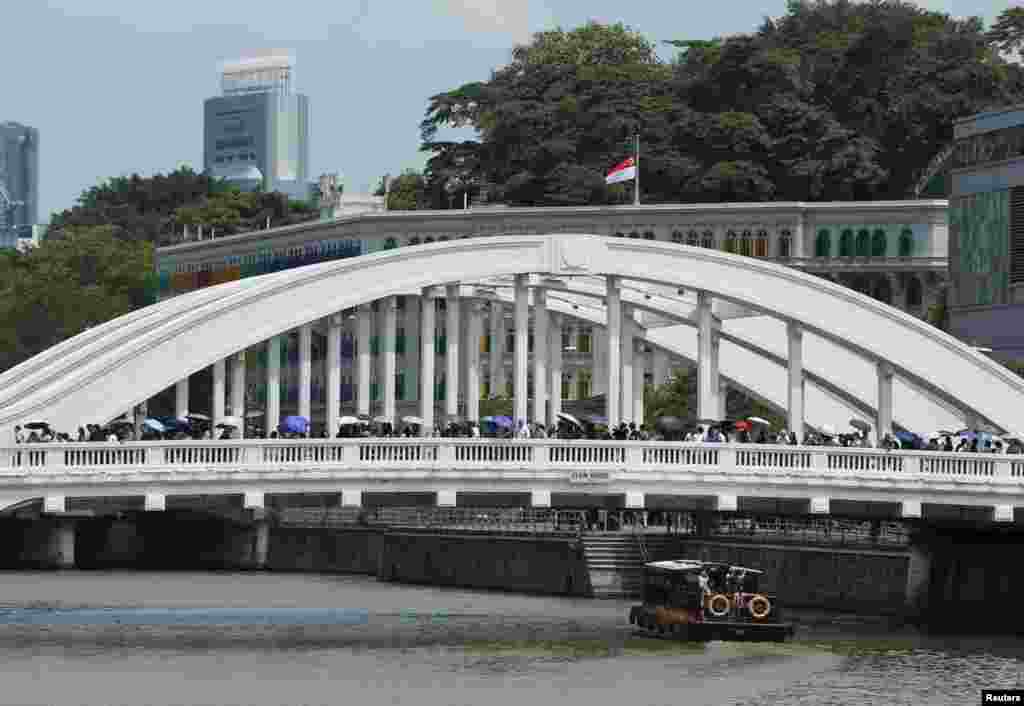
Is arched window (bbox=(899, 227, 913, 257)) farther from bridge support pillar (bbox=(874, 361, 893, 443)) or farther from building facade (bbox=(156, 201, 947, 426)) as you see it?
bridge support pillar (bbox=(874, 361, 893, 443))

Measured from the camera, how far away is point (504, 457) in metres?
73.2

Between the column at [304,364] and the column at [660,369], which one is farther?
the column at [660,369]

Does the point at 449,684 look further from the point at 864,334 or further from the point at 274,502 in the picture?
the point at 864,334

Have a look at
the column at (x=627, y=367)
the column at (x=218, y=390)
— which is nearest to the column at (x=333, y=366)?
the column at (x=218, y=390)

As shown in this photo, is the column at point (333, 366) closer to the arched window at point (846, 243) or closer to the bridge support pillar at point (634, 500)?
the bridge support pillar at point (634, 500)

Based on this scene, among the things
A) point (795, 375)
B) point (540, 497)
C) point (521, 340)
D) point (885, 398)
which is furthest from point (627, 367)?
point (540, 497)

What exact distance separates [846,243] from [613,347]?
58.9 meters

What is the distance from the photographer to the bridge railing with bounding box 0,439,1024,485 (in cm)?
7000

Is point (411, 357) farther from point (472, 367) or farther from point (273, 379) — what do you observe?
point (273, 379)

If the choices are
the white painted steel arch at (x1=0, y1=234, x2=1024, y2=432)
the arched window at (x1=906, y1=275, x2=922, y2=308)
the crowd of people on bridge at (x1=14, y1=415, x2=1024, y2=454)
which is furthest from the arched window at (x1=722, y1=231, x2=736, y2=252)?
the crowd of people on bridge at (x1=14, y1=415, x2=1024, y2=454)

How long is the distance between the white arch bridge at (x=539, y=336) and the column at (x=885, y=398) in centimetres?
3

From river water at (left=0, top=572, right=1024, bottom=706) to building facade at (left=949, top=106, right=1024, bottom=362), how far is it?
36.0m

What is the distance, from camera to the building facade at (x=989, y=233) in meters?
117

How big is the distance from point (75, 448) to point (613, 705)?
43.7ft
